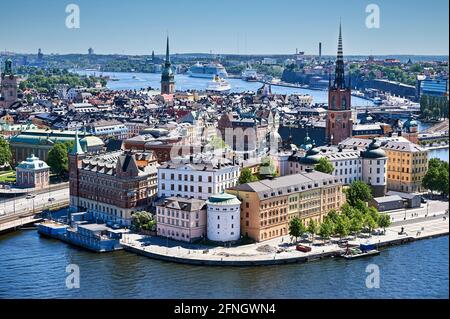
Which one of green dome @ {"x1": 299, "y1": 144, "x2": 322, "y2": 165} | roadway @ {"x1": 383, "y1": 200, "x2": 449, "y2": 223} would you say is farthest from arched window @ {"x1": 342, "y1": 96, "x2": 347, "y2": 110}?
roadway @ {"x1": 383, "y1": 200, "x2": 449, "y2": 223}

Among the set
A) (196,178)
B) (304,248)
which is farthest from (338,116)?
(304,248)

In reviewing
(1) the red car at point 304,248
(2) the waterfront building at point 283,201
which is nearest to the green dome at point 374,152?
(2) the waterfront building at point 283,201

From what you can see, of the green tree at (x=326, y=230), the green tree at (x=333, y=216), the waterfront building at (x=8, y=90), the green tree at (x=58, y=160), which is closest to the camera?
the green tree at (x=326, y=230)

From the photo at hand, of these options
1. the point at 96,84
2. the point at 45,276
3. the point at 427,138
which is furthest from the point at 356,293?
the point at 96,84

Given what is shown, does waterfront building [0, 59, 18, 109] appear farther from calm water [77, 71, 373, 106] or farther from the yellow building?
the yellow building

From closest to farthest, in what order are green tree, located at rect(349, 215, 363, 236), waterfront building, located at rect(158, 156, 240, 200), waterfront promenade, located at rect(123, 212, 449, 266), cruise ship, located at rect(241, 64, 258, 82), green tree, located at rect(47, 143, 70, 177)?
waterfront promenade, located at rect(123, 212, 449, 266), green tree, located at rect(349, 215, 363, 236), waterfront building, located at rect(158, 156, 240, 200), green tree, located at rect(47, 143, 70, 177), cruise ship, located at rect(241, 64, 258, 82)

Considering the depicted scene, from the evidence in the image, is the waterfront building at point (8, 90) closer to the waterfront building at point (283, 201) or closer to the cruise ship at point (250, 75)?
the waterfront building at point (283, 201)

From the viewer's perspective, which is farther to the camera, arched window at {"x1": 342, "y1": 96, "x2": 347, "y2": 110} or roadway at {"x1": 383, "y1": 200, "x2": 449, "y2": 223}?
arched window at {"x1": 342, "y1": 96, "x2": 347, "y2": 110}
